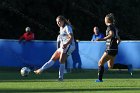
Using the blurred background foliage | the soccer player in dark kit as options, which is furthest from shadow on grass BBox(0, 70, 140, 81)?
the blurred background foliage

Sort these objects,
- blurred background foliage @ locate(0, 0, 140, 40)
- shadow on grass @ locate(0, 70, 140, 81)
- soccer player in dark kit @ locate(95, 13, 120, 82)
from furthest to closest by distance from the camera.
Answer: blurred background foliage @ locate(0, 0, 140, 40) → shadow on grass @ locate(0, 70, 140, 81) → soccer player in dark kit @ locate(95, 13, 120, 82)

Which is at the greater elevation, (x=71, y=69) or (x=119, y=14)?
(x=119, y=14)

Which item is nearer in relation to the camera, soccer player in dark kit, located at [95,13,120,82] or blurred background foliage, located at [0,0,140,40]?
soccer player in dark kit, located at [95,13,120,82]

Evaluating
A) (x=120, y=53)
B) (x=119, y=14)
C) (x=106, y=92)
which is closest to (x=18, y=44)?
(x=120, y=53)

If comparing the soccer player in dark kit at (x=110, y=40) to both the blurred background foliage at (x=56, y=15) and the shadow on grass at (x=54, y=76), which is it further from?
the blurred background foliage at (x=56, y=15)

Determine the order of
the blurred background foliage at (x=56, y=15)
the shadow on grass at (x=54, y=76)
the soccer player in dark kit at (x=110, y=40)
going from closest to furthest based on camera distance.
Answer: the soccer player in dark kit at (x=110, y=40) → the shadow on grass at (x=54, y=76) → the blurred background foliage at (x=56, y=15)

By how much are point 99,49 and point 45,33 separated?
1181cm

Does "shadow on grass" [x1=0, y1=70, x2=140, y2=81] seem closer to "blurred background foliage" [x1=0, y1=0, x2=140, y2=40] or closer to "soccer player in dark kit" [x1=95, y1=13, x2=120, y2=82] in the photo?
"soccer player in dark kit" [x1=95, y1=13, x2=120, y2=82]

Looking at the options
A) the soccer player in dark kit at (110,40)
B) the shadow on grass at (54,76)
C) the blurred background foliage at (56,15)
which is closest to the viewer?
the soccer player in dark kit at (110,40)

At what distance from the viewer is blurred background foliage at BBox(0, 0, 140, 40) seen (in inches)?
1502

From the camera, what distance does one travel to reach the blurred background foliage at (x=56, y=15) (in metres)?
38.2

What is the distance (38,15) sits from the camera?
39.3 metres

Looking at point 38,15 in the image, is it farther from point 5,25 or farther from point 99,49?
point 99,49

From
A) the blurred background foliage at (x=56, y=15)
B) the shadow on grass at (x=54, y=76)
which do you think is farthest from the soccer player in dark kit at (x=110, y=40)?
the blurred background foliage at (x=56, y=15)
